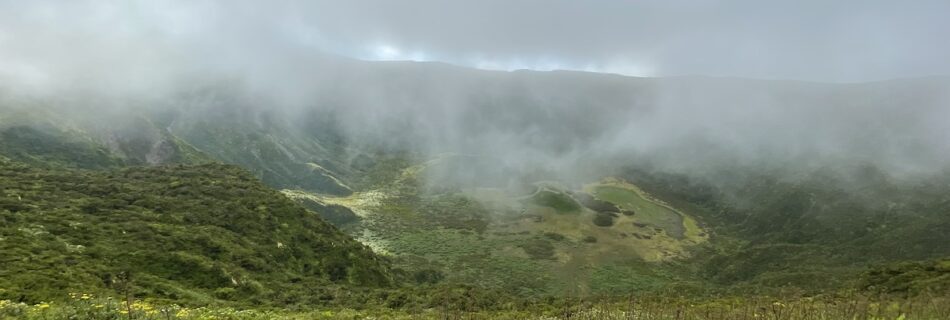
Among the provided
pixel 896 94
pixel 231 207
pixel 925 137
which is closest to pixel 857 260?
pixel 925 137

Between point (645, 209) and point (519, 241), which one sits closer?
point (519, 241)

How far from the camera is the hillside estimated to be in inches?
1364

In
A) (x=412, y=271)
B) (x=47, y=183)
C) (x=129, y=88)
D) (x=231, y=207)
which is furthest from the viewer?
(x=129, y=88)

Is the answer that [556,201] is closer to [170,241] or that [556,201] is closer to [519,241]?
[519,241]

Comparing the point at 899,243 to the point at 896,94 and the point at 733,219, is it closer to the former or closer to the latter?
the point at 733,219

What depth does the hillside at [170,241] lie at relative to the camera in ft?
114

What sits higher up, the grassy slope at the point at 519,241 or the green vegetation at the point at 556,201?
the green vegetation at the point at 556,201

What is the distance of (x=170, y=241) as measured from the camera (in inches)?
1801

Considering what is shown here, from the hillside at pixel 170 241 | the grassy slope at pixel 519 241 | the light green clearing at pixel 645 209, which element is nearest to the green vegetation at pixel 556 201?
the grassy slope at pixel 519 241

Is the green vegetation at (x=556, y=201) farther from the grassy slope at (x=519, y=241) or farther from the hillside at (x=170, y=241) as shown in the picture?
the hillside at (x=170, y=241)

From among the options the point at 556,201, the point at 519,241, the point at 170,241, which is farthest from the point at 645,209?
the point at 170,241

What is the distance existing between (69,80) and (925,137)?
230 metres

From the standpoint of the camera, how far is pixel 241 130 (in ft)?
642

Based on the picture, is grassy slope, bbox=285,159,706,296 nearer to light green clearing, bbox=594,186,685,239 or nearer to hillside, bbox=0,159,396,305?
light green clearing, bbox=594,186,685,239
